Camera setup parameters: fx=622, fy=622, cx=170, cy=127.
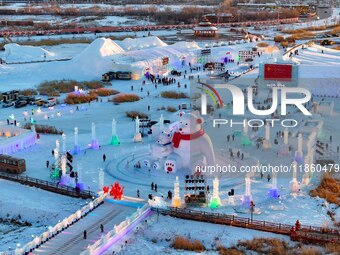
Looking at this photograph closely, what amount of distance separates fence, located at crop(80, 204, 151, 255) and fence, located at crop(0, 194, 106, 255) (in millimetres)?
1458

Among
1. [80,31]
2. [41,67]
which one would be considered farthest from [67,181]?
[80,31]

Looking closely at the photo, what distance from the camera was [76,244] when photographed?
51.5 feet

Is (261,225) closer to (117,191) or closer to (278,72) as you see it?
(117,191)

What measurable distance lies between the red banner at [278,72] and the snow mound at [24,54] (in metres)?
22.2

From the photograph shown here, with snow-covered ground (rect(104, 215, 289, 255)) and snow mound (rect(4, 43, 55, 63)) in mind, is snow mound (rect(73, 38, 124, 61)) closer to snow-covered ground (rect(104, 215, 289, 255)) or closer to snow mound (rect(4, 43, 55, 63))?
snow mound (rect(4, 43, 55, 63))

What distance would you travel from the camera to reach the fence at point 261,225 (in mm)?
16188

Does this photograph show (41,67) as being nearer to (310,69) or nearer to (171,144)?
(310,69)

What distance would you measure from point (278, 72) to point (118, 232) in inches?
919

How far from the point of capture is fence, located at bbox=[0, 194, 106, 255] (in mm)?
15086

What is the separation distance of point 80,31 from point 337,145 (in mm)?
55143

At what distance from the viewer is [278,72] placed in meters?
37.4

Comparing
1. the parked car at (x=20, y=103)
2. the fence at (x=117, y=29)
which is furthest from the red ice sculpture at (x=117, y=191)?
the fence at (x=117, y=29)

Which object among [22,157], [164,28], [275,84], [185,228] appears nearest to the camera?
[185,228]

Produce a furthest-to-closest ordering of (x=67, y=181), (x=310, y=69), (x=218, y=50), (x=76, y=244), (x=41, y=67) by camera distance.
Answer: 1. (x=218, y=50)
2. (x=41, y=67)
3. (x=310, y=69)
4. (x=67, y=181)
5. (x=76, y=244)
